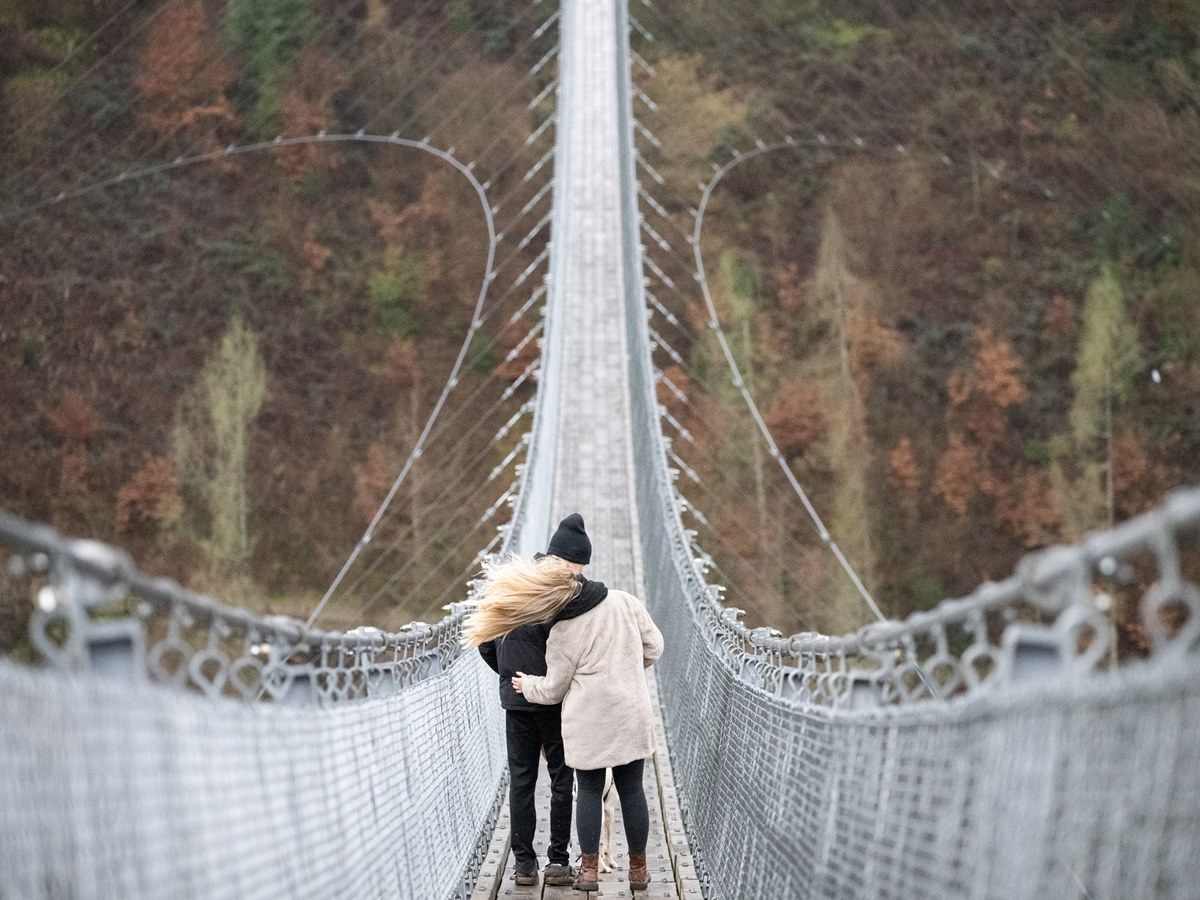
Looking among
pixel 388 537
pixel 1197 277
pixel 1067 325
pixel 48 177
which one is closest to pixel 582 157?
pixel 388 537

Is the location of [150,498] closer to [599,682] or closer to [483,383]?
[483,383]

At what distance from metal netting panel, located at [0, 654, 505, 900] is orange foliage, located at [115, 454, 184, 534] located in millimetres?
22952

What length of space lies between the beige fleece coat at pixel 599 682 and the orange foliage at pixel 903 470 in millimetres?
20819

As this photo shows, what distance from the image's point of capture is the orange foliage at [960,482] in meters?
23.8

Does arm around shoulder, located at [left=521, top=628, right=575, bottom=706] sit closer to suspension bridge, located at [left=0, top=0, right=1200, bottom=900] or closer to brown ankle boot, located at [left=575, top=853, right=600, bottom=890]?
suspension bridge, located at [left=0, top=0, right=1200, bottom=900]

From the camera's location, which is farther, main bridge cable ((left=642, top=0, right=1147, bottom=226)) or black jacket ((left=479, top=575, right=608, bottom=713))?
main bridge cable ((left=642, top=0, right=1147, bottom=226))

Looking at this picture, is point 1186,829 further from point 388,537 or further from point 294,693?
point 388,537

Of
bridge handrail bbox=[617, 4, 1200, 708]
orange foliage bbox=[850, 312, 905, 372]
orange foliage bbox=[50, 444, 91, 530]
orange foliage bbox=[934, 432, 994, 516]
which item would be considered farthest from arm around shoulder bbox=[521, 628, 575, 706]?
orange foliage bbox=[50, 444, 91, 530]

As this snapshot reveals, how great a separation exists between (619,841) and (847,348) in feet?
69.6

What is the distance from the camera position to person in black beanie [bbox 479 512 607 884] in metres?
3.40

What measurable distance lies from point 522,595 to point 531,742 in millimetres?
451

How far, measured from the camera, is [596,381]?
12.7m

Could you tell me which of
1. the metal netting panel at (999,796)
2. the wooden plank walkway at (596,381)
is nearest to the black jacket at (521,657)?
the wooden plank walkway at (596,381)

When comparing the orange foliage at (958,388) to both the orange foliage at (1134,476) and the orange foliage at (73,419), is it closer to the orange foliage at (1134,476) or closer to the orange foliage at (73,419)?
the orange foliage at (1134,476)
